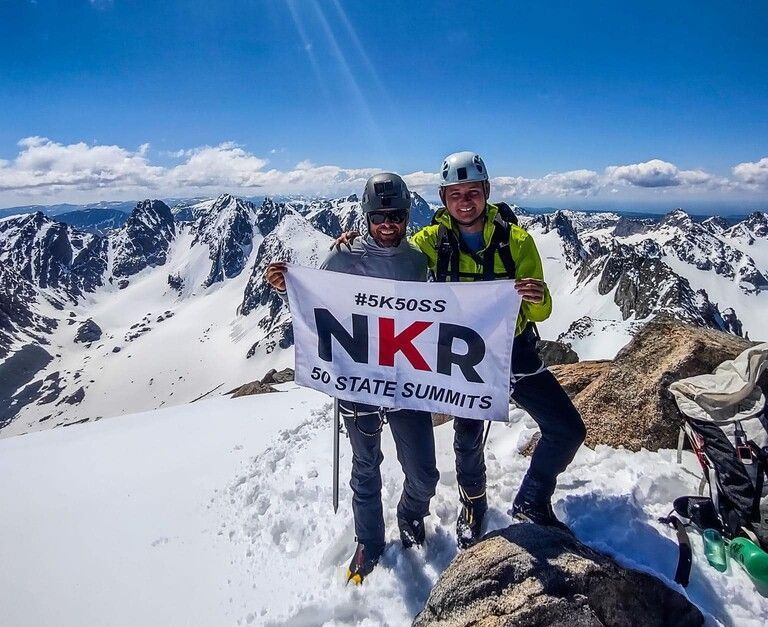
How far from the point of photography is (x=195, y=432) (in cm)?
1232

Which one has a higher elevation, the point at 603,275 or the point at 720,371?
the point at 720,371

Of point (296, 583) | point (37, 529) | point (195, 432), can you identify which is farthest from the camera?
point (195, 432)

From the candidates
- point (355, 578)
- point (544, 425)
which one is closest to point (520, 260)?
point (544, 425)

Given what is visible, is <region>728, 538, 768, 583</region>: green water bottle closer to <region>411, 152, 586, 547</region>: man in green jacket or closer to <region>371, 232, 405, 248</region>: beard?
<region>411, 152, 586, 547</region>: man in green jacket

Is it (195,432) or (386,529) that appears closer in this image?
(386,529)

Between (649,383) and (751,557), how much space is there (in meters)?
3.43

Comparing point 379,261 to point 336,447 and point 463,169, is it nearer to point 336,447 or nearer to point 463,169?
point 463,169

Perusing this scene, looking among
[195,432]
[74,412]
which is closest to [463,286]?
[195,432]

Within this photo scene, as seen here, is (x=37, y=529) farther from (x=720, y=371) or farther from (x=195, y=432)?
(x=720, y=371)

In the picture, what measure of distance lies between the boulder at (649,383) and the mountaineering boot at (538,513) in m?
2.58

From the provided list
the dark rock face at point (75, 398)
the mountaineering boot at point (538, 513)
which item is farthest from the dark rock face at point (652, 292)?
the dark rock face at point (75, 398)

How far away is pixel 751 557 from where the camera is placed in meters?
4.95

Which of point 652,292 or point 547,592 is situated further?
point 652,292

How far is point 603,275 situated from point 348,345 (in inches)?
6782
